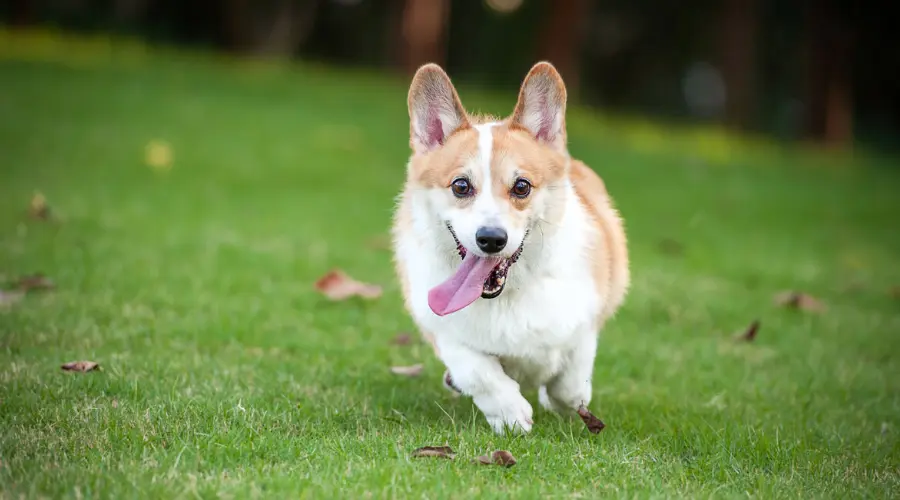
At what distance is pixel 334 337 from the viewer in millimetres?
5770

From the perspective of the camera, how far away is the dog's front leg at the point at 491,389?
3963 mm

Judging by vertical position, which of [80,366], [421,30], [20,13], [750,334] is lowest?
[750,334]

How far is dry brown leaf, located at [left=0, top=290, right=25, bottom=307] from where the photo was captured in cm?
575

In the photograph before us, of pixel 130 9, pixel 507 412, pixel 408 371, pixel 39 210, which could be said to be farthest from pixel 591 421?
pixel 130 9

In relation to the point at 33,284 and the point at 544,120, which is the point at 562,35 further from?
the point at 544,120

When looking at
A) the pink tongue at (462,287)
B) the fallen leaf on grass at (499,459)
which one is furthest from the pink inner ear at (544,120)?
the fallen leaf on grass at (499,459)

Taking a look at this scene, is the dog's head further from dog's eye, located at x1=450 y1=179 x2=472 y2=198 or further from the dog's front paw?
the dog's front paw

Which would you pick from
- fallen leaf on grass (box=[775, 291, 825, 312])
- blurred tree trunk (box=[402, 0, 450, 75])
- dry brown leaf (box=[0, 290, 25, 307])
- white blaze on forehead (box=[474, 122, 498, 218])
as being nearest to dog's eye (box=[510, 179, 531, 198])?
white blaze on forehead (box=[474, 122, 498, 218])

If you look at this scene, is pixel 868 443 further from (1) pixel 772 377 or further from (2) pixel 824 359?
(2) pixel 824 359

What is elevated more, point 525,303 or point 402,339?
point 525,303

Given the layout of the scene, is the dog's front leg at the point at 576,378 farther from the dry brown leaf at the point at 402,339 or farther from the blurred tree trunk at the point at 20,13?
the blurred tree trunk at the point at 20,13

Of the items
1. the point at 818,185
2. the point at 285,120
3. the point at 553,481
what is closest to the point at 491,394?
the point at 553,481

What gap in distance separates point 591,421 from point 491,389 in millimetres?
571

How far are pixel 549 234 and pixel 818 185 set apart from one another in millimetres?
12460
